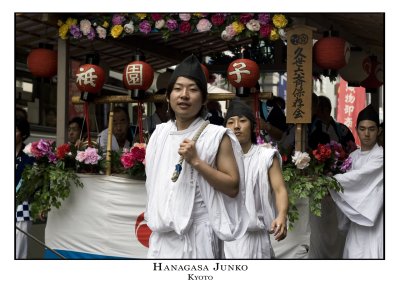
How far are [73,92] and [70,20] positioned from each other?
172 inches

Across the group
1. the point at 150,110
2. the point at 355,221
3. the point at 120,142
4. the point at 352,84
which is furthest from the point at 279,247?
the point at 150,110

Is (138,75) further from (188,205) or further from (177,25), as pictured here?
(188,205)

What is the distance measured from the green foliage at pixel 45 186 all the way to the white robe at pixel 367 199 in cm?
299

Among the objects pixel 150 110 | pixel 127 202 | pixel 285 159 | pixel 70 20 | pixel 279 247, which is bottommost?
pixel 279 247

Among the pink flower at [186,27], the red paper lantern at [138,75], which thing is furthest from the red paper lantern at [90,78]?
the pink flower at [186,27]

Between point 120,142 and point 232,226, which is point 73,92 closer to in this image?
point 120,142

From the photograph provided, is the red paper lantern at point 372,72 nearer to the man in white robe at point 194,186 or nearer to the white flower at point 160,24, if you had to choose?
the white flower at point 160,24

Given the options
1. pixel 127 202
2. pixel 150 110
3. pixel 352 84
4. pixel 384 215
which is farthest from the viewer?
pixel 150 110

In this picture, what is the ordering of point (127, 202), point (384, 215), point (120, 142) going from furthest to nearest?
point (120, 142), point (127, 202), point (384, 215)

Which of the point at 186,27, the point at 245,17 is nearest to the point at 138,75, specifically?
the point at 186,27

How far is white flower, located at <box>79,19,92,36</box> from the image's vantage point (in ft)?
25.0

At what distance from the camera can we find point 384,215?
6551 mm

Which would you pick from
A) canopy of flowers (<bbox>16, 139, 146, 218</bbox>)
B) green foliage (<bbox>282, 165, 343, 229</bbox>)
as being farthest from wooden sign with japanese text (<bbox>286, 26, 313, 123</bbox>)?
canopy of flowers (<bbox>16, 139, 146, 218</bbox>)

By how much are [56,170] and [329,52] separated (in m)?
3.40
